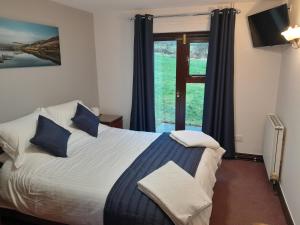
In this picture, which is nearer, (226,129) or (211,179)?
(211,179)

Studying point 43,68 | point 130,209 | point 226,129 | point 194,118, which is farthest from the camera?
point 194,118

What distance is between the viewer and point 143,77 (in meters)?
3.98

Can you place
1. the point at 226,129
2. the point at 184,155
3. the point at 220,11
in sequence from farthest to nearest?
the point at 226,129 < the point at 220,11 < the point at 184,155

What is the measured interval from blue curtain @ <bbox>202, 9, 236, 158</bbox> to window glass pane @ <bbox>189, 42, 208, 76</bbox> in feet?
0.61

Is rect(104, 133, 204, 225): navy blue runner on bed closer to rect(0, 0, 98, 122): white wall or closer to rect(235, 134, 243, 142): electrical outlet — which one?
rect(235, 134, 243, 142): electrical outlet

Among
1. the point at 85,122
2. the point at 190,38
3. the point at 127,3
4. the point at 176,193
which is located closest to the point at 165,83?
the point at 190,38

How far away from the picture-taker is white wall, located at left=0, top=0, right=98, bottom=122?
2.73m

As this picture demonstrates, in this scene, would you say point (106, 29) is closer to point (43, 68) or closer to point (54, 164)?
point (43, 68)

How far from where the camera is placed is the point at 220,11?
136 inches

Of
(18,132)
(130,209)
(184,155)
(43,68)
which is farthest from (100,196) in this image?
(43,68)

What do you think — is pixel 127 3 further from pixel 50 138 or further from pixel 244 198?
pixel 244 198

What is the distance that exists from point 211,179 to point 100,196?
3.54ft

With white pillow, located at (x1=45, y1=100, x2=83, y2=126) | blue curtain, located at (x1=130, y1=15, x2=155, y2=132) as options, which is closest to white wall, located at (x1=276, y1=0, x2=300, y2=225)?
blue curtain, located at (x1=130, y1=15, x2=155, y2=132)

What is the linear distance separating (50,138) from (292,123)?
2.51m
